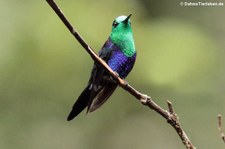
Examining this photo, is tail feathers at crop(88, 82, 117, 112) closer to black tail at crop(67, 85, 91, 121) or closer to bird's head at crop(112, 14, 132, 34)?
black tail at crop(67, 85, 91, 121)

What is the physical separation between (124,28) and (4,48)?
5.63 metres

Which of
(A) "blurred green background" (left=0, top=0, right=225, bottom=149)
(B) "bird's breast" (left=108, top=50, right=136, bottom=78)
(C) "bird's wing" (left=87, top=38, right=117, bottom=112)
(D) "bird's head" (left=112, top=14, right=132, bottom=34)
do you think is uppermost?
(D) "bird's head" (left=112, top=14, right=132, bottom=34)

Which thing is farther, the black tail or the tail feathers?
the tail feathers

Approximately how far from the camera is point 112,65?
3750 millimetres

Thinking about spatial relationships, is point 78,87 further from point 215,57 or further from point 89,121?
point 215,57

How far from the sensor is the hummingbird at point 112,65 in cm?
303

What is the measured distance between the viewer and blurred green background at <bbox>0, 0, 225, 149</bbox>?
29.2 ft

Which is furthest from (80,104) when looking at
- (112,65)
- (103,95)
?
(112,65)

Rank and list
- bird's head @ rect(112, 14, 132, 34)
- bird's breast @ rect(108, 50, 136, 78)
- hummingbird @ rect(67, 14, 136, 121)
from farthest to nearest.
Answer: bird's breast @ rect(108, 50, 136, 78) < bird's head @ rect(112, 14, 132, 34) < hummingbird @ rect(67, 14, 136, 121)

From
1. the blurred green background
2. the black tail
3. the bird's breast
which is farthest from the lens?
the blurred green background

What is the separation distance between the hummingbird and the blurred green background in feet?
14.9

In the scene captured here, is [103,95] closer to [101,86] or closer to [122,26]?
[101,86]

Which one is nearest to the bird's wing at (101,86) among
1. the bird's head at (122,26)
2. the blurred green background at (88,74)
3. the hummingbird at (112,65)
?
the hummingbird at (112,65)

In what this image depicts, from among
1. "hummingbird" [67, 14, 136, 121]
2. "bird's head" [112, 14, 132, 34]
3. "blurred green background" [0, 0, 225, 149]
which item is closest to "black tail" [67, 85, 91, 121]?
"hummingbird" [67, 14, 136, 121]
